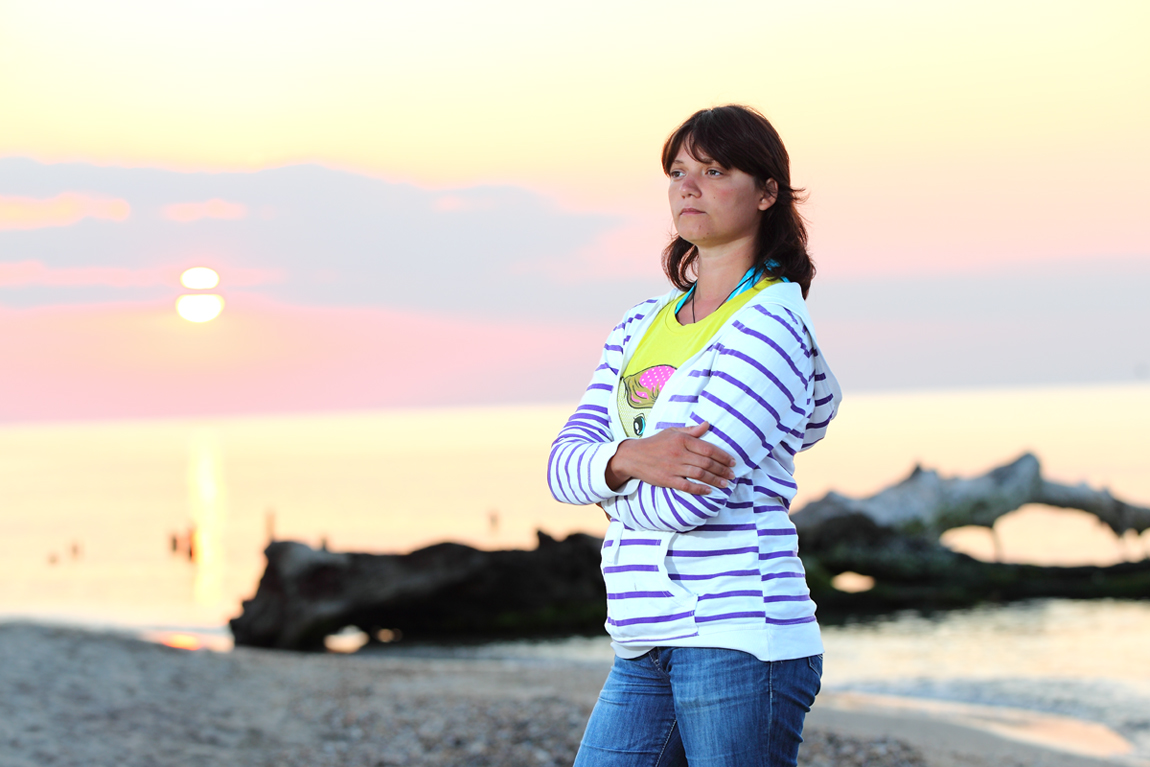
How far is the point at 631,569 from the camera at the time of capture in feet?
8.27

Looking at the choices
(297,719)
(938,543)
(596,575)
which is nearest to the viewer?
(297,719)

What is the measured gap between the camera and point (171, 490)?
6894cm

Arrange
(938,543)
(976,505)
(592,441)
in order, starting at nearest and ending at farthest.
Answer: (592,441) < (938,543) < (976,505)

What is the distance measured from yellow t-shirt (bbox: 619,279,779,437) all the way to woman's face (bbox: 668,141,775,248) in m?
0.17

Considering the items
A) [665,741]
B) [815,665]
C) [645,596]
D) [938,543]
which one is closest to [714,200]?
[645,596]

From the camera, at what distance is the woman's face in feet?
8.69

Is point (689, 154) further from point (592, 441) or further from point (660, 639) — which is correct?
point (660, 639)

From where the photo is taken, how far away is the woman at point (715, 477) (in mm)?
2379

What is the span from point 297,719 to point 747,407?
7.47 m

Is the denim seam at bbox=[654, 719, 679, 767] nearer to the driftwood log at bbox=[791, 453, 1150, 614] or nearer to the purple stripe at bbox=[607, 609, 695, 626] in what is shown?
the purple stripe at bbox=[607, 609, 695, 626]

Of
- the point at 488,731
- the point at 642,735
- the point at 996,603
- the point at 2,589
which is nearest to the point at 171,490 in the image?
the point at 2,589

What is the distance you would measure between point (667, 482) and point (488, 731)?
609 cm

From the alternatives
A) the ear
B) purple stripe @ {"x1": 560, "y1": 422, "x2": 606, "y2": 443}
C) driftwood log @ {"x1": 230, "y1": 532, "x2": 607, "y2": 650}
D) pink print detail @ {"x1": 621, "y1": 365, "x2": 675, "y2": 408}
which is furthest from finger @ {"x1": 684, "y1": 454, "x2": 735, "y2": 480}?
driftwood log @ {"x1": 230, "y1": 532, "x2": 607, "y2": 650}

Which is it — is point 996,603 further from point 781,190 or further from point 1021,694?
point 781,190
